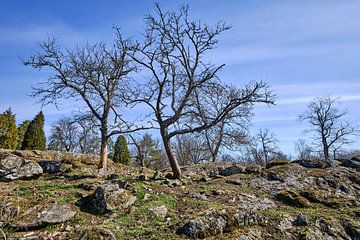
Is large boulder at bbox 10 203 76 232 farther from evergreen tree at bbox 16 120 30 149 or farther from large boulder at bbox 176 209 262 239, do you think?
evergreen tree at bbox 16 120 30 149

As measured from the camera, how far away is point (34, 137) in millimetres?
22375

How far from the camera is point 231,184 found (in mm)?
11281

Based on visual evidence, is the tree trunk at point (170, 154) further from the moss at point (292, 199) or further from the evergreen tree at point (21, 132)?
the evergreen tree at point (21, 132)

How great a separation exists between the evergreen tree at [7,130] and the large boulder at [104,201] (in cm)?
1552

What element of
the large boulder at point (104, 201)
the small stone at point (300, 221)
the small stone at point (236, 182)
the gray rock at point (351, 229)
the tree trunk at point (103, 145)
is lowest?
the gray rock at point (351, 229)

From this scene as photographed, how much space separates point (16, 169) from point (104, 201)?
4780 mm

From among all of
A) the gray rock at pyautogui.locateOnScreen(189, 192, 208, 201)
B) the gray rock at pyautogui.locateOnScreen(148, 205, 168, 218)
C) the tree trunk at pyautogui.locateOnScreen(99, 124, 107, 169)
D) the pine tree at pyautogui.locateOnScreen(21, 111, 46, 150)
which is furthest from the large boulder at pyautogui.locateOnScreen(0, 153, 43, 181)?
the pine tree at pyautogui.locateOnScreen(21, 111, 46, 150)

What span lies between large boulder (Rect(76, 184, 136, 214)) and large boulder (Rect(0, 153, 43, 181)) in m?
3.93

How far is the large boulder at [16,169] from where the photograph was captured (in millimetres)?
10141

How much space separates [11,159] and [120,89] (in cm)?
508

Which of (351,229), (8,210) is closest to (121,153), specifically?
(8,210)

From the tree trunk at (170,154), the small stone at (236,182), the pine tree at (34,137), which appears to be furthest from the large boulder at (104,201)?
the pine tree at (34,137)

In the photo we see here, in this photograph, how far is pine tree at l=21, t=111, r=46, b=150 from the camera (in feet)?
72.5

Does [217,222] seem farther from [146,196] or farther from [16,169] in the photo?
[16,169]
